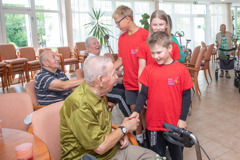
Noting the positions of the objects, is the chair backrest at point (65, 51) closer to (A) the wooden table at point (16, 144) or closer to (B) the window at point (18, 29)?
(B) the window at point (18, 29)

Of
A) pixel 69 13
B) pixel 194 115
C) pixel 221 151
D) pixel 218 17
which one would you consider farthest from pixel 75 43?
pixel 218 17

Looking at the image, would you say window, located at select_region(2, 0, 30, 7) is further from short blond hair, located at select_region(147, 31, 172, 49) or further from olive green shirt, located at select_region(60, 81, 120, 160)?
olive green shirt, located at select_region(60, 81, 120, 160)

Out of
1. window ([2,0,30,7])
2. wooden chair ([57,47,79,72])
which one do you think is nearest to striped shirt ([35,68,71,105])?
wooden chair ([57,47,79,72])

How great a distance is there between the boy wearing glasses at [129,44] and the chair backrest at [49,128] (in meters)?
1.04

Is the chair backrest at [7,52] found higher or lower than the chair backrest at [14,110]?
higher

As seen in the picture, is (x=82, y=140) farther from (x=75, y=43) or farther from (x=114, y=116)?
(x=75, y=43)

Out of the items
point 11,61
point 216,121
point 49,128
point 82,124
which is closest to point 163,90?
point 82,124

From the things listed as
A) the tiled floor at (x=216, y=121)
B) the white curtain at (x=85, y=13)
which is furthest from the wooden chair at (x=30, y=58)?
the tiled floor at (x=216, y=121)

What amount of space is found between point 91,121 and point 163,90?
680 mm

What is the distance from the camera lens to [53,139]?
1.52 meters

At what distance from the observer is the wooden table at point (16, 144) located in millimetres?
1168

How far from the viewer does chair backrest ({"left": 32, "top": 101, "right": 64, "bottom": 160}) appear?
4.81ft

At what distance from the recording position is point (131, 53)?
238cm

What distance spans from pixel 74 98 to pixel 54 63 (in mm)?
1345
